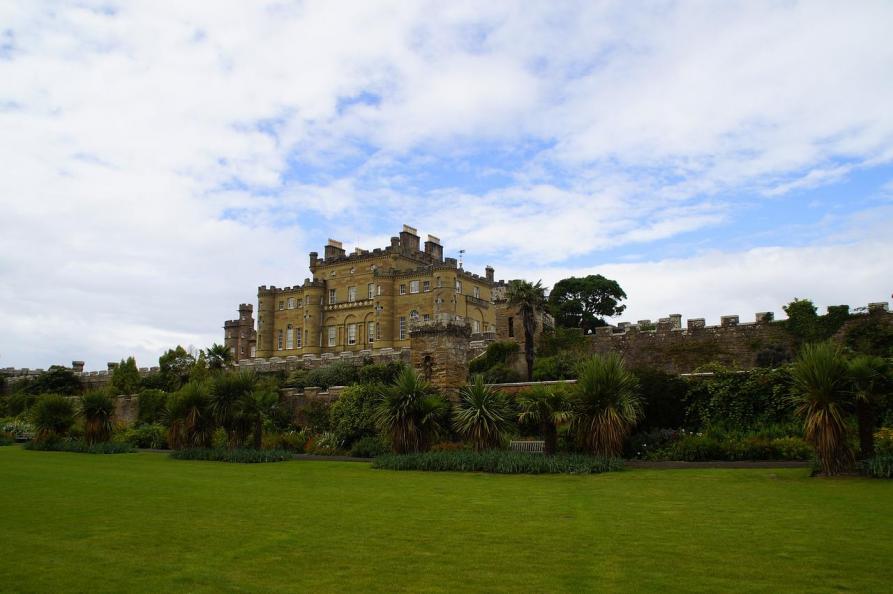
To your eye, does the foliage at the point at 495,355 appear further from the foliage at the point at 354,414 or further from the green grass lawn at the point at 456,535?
the green grass lawn at the point at 456,535

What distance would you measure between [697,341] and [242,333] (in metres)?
61.8

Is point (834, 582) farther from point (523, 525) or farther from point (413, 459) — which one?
point (413, 459)

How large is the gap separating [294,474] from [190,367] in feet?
121

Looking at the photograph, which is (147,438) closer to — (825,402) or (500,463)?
(500,463)

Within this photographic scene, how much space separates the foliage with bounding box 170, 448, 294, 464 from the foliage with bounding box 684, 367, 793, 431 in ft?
39.5

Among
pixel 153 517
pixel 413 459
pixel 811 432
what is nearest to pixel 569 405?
pixel 413 459

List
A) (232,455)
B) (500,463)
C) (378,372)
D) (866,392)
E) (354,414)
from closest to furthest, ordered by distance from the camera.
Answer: (866,392), (500,463), (232,455), (354,414), (378,372)

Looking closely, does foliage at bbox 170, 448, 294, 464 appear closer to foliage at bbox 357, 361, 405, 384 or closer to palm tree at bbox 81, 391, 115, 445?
palm tree at bbox 81, 391, 115, 445

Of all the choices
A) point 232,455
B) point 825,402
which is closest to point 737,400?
point 825,402

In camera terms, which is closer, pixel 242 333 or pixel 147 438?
pixel 147 438

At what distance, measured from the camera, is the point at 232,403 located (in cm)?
2645

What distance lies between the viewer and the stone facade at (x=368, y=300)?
2672 inches

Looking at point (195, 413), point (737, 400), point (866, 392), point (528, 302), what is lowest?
point (195, 413)

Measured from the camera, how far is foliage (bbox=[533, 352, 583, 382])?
118ft
